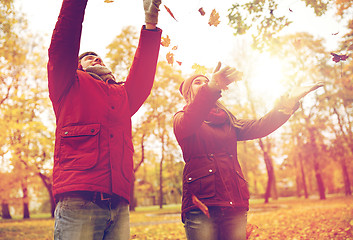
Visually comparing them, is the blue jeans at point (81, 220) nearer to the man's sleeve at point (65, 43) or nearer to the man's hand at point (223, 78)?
the man's sleeve at point (65, 43)

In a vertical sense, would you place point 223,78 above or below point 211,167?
above

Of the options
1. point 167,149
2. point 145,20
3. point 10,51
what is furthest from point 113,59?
point 145,20

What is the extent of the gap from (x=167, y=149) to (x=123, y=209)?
18.9 meters

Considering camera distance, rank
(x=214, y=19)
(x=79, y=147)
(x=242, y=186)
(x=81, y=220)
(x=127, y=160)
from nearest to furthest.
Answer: (x=81, y=220)
(x=79, y=147)
(x=127, y=160)
(x=242, y=186)
(x=214, y=19)

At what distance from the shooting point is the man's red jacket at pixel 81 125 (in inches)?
73.4

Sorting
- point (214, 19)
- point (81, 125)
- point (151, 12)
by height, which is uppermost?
point (214, 19)

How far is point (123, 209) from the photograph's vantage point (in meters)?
2.04

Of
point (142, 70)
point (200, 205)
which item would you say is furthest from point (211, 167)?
point (142, 70)

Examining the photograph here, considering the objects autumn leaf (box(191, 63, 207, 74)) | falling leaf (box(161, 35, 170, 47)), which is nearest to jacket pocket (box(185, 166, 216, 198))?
autumn leaf (box(191, 63, 207, 74))

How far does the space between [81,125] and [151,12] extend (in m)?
1.05

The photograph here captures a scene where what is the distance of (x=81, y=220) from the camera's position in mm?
1793

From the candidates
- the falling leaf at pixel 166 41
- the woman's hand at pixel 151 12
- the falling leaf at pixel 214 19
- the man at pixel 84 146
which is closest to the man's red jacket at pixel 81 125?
the man at pixel 84 146

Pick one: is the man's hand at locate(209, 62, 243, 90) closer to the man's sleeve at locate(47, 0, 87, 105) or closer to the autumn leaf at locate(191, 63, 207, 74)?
the man's sleeve at locate(47, 0, 87, 105)

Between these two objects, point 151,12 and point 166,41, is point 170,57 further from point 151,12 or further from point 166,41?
point 151,12
